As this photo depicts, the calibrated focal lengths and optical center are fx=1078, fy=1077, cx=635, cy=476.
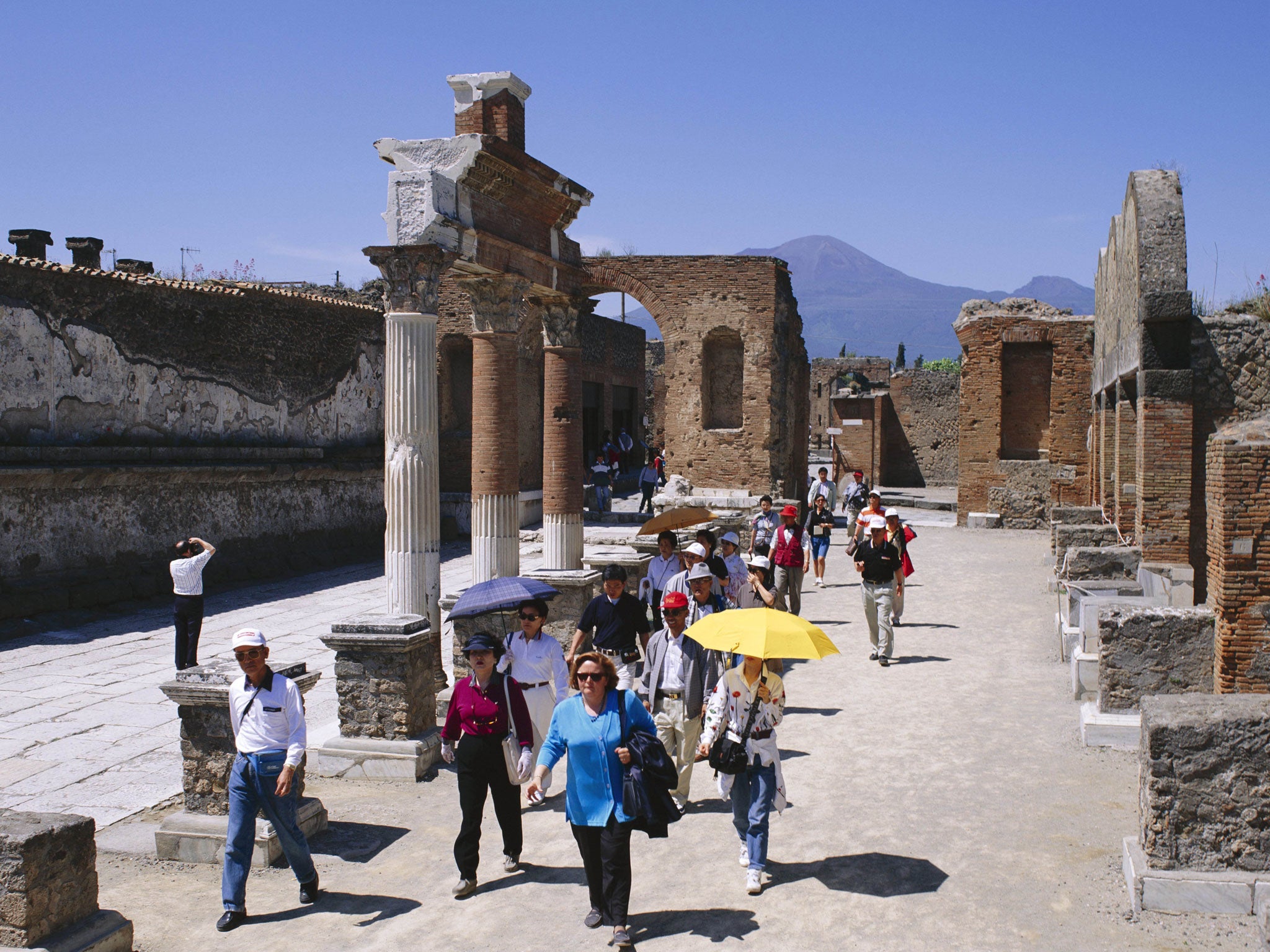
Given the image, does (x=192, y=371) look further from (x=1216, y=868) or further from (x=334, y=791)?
(x=1216, y=868)

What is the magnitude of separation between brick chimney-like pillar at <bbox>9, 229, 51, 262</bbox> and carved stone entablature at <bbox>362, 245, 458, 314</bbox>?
14542 mm

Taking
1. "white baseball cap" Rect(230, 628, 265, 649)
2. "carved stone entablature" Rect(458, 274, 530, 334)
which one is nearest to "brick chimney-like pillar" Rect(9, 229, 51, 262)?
"carved stone entablature" Rect(458, 274, 530, 334)

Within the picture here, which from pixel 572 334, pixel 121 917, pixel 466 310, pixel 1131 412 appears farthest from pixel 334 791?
pixel 466 310

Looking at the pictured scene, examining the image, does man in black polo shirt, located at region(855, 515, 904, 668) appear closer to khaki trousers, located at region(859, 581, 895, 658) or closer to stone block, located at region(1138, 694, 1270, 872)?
khaki trousers, located at region(859, 581, 895, 658)

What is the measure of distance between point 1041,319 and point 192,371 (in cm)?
1691

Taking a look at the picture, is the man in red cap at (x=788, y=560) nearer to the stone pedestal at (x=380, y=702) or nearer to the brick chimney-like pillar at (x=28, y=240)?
the stone pedestal at (x=380, y=702)

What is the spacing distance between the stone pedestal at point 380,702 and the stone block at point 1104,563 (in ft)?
24.3

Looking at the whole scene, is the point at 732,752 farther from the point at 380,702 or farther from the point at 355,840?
the point at 380,702

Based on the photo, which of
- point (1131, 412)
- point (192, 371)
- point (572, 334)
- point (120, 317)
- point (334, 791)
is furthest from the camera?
point (192, 371)

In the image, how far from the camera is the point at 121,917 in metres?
5.10

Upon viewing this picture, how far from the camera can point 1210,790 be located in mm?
5328

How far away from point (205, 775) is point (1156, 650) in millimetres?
6496

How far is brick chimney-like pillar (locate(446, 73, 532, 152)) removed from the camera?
11.0 metres

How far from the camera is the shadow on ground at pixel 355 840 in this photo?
638cm
